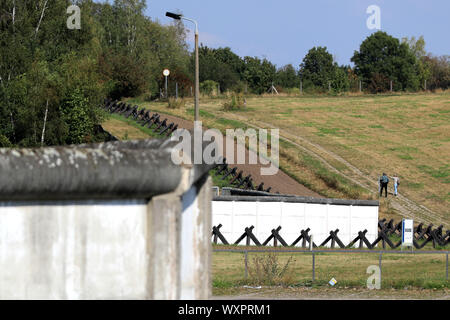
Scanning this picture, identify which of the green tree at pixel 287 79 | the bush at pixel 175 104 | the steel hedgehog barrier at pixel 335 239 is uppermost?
the green tree at pixel 287 79

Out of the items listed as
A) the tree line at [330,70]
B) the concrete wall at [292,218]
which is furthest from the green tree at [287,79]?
the concrete wall at [292,218]

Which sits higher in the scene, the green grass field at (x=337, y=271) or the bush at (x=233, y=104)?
the bush at (x=233, y=104)

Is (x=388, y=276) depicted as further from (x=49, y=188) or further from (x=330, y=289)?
(x=49, y=188)

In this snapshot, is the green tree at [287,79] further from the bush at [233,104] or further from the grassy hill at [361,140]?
the bush at [233,104]

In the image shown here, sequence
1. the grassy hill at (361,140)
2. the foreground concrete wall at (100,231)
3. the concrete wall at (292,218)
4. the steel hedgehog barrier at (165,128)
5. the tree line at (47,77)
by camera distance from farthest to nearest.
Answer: the tree line at (47,77) < the grassy hill at (361,140) < the steel hedgehog barrier at (165,128) < the concrete wall at (292,218) < the foreground concrete wall at (100,231)

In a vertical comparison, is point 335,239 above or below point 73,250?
below

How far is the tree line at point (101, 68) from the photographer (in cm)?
4653

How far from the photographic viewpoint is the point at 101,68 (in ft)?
233

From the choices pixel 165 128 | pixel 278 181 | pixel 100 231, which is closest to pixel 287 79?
pixel 165 128

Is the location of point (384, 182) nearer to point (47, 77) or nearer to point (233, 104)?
point (47, 77)

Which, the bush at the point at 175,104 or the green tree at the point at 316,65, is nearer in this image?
the bush at the point at 175,104

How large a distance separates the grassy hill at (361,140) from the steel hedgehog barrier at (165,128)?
449 cm

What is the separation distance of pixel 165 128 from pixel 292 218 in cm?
2444
